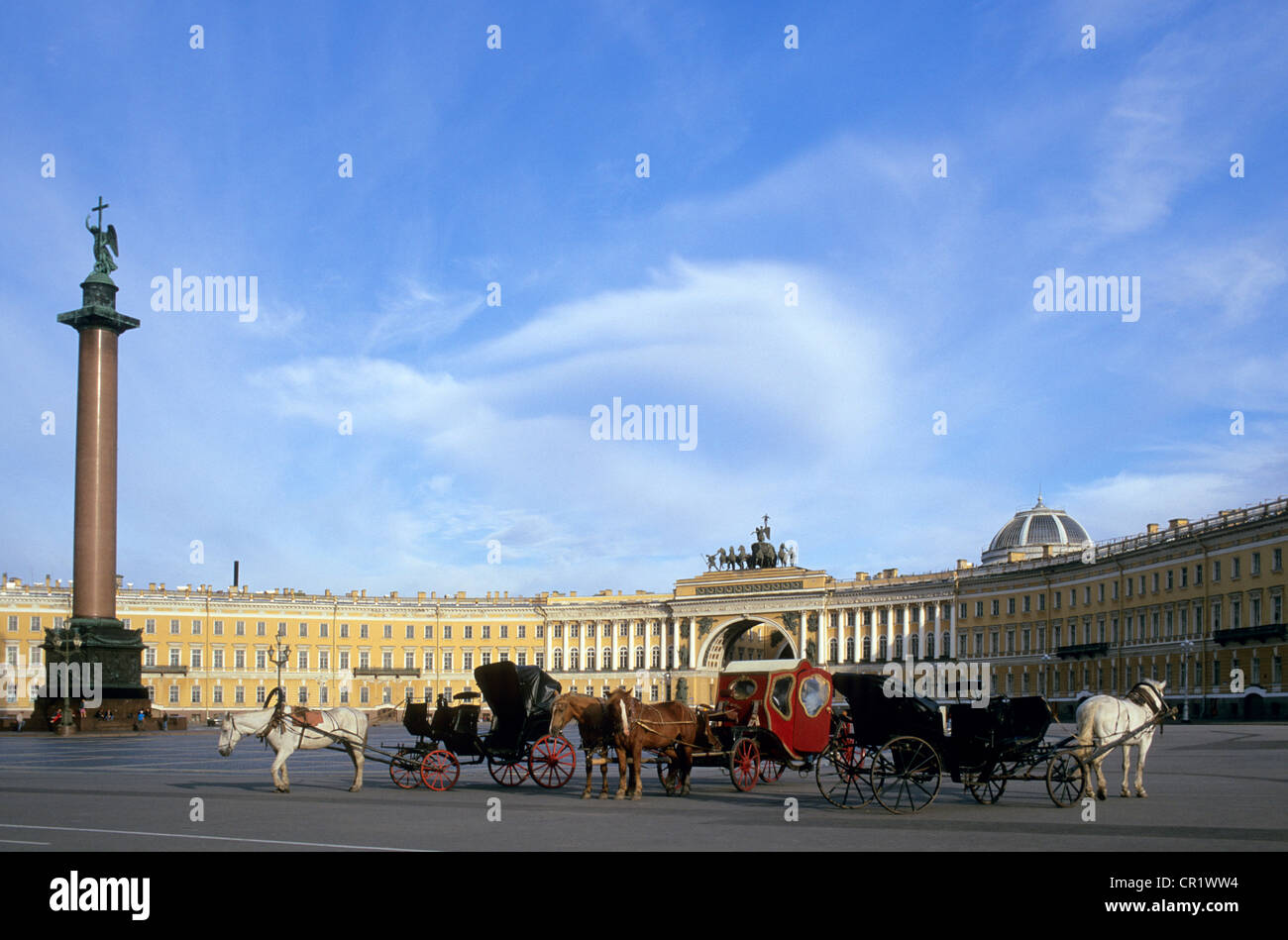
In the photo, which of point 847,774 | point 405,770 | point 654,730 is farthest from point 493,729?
point 847,774

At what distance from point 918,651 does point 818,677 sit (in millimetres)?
89048

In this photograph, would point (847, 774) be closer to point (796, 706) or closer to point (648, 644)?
point (796, 706)

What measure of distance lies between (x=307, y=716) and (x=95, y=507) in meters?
34.0

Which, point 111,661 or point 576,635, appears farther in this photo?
point 576,635

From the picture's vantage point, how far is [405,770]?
71.9ft

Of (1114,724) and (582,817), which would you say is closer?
(582,817)

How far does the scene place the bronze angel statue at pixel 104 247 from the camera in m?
54.9

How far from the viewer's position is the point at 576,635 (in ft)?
426

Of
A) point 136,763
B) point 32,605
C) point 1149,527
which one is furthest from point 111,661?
point 1149,527

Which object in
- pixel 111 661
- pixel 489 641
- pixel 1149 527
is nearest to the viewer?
pixel 111 661

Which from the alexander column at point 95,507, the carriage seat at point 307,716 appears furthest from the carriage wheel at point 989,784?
the alexander column at point 95,507
